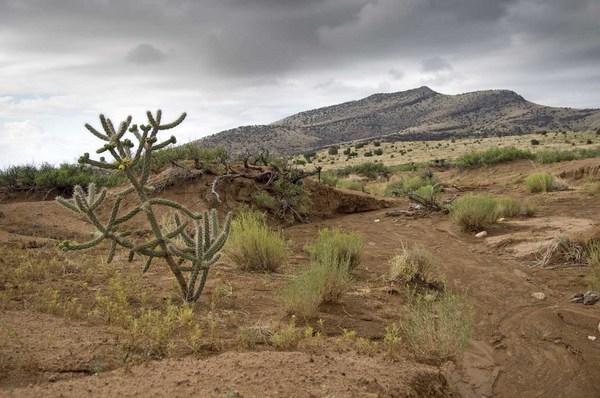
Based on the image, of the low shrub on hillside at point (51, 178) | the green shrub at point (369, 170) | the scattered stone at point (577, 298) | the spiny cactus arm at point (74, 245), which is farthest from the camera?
the green shrub at point (369, 170)

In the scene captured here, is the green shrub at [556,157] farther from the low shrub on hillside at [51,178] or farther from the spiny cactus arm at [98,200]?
the spiny cactus arm at [98,200]

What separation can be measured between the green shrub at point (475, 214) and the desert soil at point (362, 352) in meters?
0.60

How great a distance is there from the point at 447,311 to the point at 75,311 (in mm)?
3860

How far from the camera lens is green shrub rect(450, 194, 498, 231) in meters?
11.2

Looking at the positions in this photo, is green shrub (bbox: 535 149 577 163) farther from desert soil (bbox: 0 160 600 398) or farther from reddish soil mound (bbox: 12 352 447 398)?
reddish soil mound (bbox: 12 352 447 398)

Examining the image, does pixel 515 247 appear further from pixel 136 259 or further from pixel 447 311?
pixel 136 259

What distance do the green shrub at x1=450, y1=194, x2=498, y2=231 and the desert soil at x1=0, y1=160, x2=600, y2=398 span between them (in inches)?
23.6

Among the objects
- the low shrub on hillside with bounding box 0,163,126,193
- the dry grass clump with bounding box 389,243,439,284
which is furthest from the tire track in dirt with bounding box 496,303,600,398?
the low shrub on hillside with bounding box 0,163,126,193

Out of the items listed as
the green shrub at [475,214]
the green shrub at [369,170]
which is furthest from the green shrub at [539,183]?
the green shrub at [369,170]

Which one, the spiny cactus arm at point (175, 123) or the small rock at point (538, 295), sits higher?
the spiny cactus arm at point (175, 123)

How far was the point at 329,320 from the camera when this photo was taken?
556 centimetres

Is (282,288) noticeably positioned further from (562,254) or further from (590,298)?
(562,254)

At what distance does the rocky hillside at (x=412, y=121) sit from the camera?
82.5 metres

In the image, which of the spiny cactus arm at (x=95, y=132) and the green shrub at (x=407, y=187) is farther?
the green shrub at (x=407, y=187)
